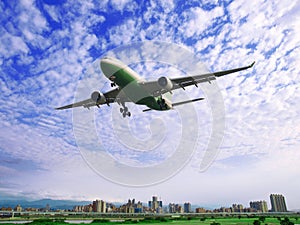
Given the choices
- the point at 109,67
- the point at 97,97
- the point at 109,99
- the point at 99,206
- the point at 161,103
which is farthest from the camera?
the point at 99,206

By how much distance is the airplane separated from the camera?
31234 millimetres

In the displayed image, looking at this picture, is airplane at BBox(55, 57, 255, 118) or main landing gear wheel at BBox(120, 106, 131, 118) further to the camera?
main landing gear wheel at BBox(120, 106, 131, 118)

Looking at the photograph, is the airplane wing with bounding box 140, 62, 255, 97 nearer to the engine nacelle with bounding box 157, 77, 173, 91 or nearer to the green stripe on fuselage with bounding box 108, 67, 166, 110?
the engine nacelle with bounding box 157, 77, 173, 91

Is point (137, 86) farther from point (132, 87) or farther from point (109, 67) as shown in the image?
point (109, 67)

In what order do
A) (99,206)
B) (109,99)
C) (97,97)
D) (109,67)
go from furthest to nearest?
(99,206) → (109,99) → (97,97) → (109,67)

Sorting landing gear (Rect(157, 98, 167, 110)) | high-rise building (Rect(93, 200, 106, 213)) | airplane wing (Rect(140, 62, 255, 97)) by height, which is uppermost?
airplane wing (Rect(140, 62, 255, 97))

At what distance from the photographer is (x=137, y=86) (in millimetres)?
33375

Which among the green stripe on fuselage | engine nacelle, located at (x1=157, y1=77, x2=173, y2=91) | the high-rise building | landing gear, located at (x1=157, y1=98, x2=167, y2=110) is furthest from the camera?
the high-rise building

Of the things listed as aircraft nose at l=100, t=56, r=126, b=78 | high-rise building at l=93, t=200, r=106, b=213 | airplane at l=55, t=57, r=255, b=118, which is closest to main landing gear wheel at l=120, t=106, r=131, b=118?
airplane at l=55, t=57, r=255, b=118

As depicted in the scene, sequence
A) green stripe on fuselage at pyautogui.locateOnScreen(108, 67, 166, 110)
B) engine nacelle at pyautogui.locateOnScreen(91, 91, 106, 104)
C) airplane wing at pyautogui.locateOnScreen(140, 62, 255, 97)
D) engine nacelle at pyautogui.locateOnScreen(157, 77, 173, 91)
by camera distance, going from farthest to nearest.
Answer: engine nacelle at pyautogui.locateOnScreen(91, 91, 106, 104) < engine nacelle at pyautogui.locateOnScreen(157, 77, 173, 91) < airplane wing at pyautogui.locateOnScreen(140, 62, 255, 97) < green stripe on fuselage at pyautogui.locateOnScreen(108, 67, 166, 110)

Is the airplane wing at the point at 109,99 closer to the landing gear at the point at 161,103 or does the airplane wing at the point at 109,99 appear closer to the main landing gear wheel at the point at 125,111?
the main landing gear wheel at the point at 125,111

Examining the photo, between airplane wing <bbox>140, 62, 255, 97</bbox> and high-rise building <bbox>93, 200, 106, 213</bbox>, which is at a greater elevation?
airplane wing <bbox>140, 62, 255, 97</bbox>

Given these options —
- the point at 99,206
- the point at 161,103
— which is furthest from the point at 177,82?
the point at 99,206

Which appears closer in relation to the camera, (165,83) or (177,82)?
(165,83)
